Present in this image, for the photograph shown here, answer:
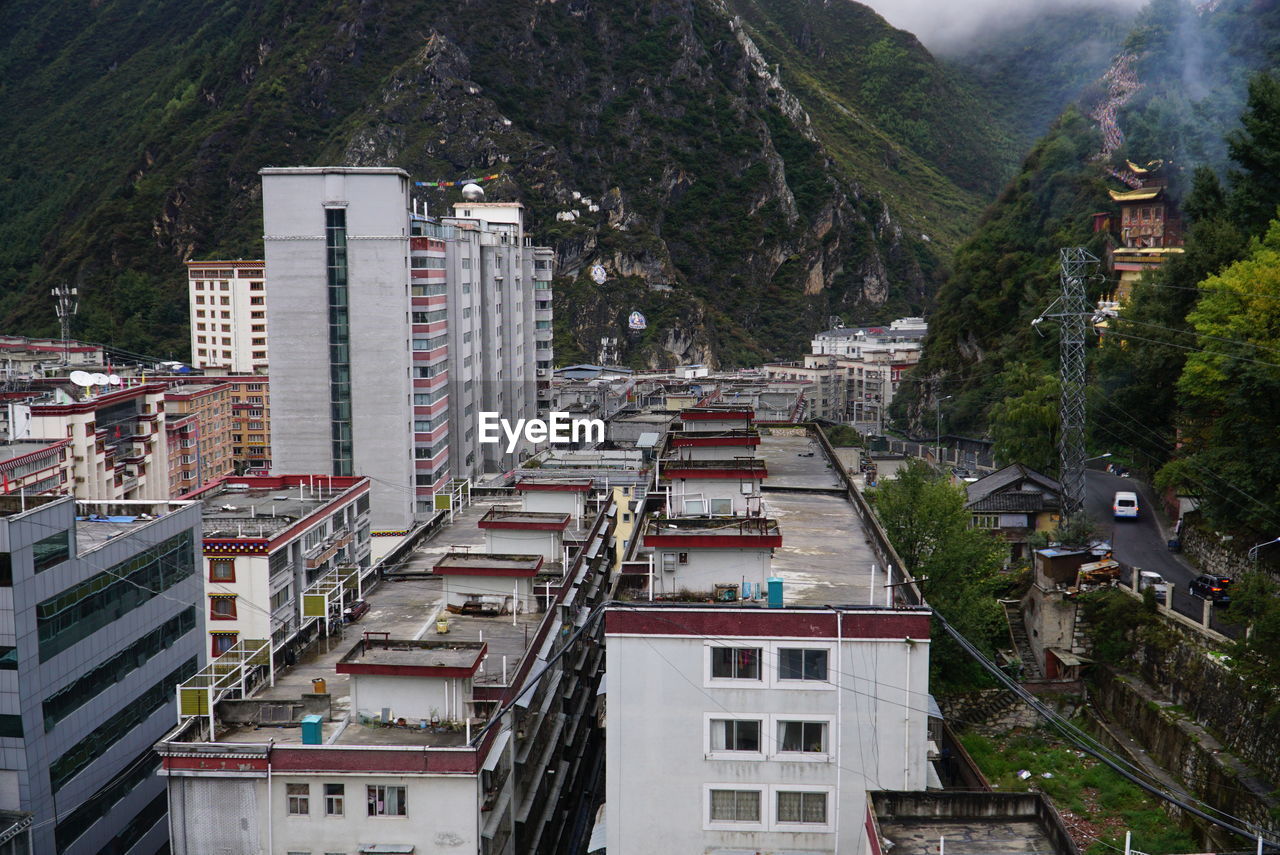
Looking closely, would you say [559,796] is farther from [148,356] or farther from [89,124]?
[89,124]

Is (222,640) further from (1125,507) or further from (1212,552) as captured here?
(1125,507)

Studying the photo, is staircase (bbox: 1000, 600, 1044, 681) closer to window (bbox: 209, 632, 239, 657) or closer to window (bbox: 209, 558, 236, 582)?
window (bbox: 209, 632, 239, 657)

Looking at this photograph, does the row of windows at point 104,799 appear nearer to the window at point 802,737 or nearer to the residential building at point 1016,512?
the window at point 802,737

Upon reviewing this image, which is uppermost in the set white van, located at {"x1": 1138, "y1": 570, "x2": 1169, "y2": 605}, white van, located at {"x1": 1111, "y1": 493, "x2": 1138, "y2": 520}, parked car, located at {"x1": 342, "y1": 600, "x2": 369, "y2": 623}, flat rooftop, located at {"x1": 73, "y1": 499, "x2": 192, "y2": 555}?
flat rooftop, located at {"x1": 73, "y1": 499, "x2": 192, "y2": 555}

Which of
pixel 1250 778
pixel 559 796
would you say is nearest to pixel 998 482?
pixel 1250 778

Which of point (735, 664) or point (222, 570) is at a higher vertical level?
point (735, 664)

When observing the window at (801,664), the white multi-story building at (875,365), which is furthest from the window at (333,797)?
the white multi-story building at (875,365)

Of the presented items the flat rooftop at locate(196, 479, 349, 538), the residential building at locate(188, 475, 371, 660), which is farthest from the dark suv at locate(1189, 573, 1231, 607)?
the flat rooftop at locate(196, 479, 349, 538)

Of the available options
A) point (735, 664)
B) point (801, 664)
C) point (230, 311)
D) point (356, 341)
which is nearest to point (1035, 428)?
point (356, 341)
